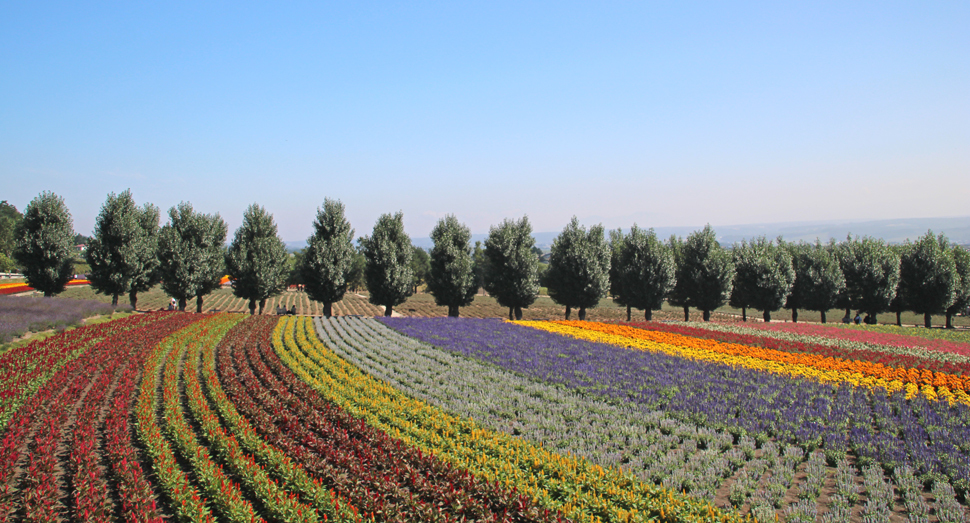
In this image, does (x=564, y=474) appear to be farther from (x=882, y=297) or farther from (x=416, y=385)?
(x=882, y=297)

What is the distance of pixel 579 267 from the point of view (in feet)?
128

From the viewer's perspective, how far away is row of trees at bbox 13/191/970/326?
36375 millimetres

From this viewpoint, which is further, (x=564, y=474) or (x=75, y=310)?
(x=75, y=310)

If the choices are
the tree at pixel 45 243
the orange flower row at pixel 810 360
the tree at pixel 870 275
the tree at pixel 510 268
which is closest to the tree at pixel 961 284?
the tree at pixel 870 275

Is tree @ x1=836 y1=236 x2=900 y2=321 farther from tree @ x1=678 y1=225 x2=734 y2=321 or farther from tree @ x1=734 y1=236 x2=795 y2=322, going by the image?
tree @ x1=678 y1=225 x2=734 y2=321

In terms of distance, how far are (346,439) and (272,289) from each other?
33.9 m

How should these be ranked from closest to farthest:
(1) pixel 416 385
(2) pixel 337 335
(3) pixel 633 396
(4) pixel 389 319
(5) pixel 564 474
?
(5) pixel 564 474 < (3) pixel 633 396 < (1) pixel 416 385 < (2) pixel 337 335 < (4) pixel 389 319

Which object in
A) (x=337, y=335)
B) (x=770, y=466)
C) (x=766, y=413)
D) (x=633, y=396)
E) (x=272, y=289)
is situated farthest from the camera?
(x=272, y=289)

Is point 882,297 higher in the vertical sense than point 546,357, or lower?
higher

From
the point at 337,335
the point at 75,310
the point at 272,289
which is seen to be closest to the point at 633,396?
the point at 337,335

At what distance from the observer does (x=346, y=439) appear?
32.5 feet

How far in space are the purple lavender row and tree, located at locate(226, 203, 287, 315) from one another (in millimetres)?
25029

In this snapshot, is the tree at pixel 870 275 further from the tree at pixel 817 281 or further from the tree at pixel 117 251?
the tree at pixel 117 251

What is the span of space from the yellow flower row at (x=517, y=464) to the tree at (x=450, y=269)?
81.3 ft
